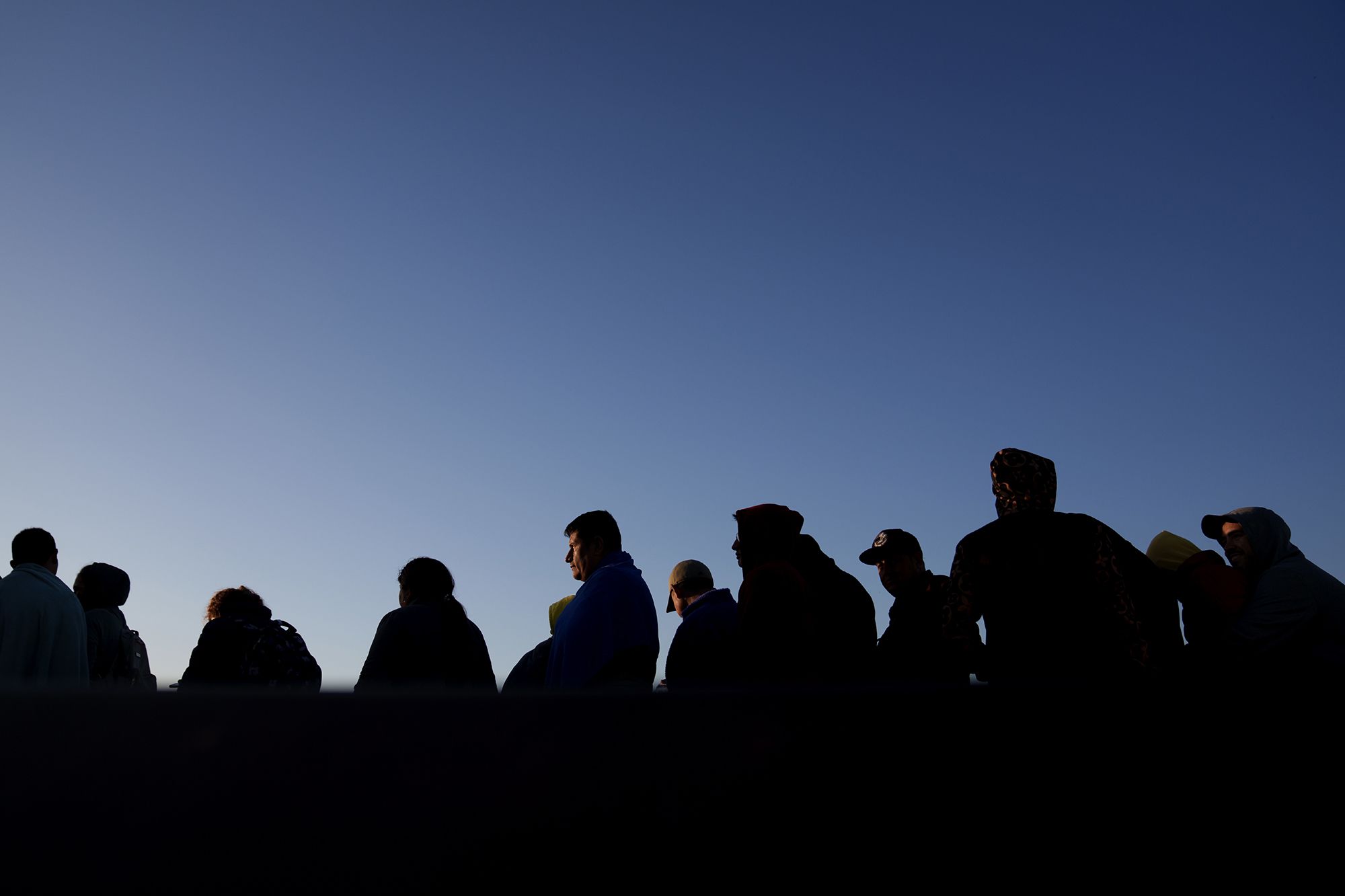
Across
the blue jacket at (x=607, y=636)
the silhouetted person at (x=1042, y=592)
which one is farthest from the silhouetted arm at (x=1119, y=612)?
the blue jacket at (x=607, y=636)

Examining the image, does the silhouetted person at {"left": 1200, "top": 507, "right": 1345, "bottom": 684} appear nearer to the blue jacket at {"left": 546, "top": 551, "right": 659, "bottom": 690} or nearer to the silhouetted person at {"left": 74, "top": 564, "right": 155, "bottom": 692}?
the blue jacket at {"left": 546, "top": 551, "right": 659, "bottom": 690}

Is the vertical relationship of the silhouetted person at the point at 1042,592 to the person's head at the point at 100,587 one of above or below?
below

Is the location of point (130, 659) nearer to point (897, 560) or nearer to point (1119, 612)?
point (897, 560)

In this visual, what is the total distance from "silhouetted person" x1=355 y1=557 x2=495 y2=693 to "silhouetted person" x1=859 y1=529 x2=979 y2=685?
195 centimetres

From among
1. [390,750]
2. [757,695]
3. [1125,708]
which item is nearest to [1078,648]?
[1125,708]

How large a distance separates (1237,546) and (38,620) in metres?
5.88

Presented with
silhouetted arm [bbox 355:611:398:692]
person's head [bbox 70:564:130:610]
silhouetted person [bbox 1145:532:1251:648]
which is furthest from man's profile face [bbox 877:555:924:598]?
person's head [bbox 70:564:130:610]

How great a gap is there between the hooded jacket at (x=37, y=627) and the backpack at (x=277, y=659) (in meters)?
0.78

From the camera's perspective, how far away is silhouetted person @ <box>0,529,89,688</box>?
15.8 ft

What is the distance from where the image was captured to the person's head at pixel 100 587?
19.8ft

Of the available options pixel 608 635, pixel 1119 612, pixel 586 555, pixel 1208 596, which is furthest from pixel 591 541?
pixel 1208 596

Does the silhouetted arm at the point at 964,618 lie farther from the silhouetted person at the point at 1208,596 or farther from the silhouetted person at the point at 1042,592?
the silhouetted person at the point at 1208,596

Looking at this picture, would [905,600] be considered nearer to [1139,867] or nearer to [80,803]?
[1139,867]

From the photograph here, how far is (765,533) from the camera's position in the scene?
4.24m
